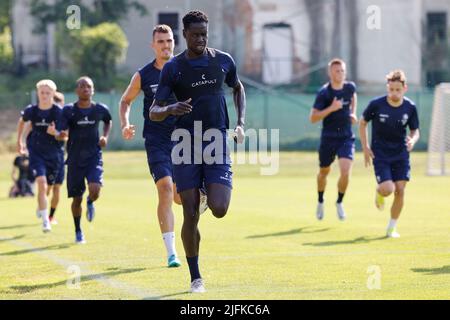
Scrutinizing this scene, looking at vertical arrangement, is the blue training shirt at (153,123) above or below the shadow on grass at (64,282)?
above

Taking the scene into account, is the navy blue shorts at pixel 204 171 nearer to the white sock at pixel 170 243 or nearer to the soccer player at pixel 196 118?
the soccer player at pixel 196 118

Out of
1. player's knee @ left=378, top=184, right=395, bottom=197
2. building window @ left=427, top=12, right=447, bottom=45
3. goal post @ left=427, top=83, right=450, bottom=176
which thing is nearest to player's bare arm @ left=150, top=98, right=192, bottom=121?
player's knee @ left=378, top=184, right=395, bottom=197

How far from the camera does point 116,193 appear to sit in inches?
999

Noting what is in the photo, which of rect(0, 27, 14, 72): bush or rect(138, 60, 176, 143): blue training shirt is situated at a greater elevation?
rect(138, 60, 176, 143): blue training shirt

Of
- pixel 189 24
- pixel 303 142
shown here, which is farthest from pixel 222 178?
pixel 303 142

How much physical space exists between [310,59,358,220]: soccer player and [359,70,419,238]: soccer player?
8.03 ft

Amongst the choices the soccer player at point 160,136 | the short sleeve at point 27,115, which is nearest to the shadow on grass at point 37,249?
the soccer player at point 160,136

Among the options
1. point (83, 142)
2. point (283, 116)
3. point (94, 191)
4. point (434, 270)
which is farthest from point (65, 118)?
point (283, 116)

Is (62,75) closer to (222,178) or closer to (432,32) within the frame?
(432,32)

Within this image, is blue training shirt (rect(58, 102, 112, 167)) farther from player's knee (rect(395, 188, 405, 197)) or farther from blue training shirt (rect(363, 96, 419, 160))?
player's knee (rect(395, 188, 405, 197))

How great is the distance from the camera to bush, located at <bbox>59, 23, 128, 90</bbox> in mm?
43781

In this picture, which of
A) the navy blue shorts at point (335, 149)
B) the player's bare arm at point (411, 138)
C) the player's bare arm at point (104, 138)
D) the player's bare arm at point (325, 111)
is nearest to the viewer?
the player's bare arm at point (411, 138)

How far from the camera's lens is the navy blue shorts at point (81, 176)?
14922 millimetres

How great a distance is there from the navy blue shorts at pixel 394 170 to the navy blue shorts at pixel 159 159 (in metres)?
4.14
